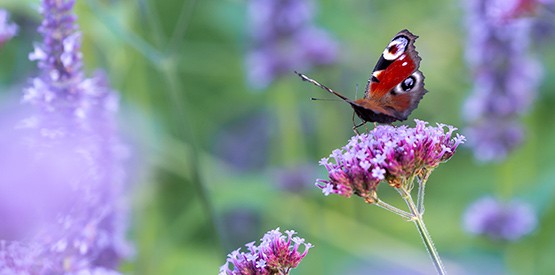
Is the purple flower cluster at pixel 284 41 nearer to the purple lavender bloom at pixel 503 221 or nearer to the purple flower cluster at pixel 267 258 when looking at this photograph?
the purple lavender bloom at pixel 503 221

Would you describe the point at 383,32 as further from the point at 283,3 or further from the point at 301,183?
the point at 301,183

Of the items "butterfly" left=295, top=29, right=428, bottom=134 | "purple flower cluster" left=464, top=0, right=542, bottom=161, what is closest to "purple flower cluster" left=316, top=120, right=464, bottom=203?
"butterfly" left=295, top=29, right=428, bottom=134

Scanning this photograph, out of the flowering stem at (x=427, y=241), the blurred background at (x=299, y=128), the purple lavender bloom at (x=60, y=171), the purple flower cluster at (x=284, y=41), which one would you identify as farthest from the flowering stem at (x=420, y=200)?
the purple flower cluster at (x=284, y=41)

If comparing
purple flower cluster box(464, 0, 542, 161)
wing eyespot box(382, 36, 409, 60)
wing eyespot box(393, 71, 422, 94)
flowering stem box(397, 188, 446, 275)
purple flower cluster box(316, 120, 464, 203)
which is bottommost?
flowering stem box(397, 188, 446, 275)

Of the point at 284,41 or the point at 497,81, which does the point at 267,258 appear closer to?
the point at 497,81

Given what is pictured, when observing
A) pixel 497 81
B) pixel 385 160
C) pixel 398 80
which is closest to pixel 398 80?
pixel 398 80

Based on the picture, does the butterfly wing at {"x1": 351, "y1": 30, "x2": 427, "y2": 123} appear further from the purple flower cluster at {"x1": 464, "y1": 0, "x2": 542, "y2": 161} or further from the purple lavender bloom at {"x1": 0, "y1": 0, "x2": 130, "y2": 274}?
the purple flower cluster at {"x1": 464, "y1": 0, "x2": 542, "y2": 161}
